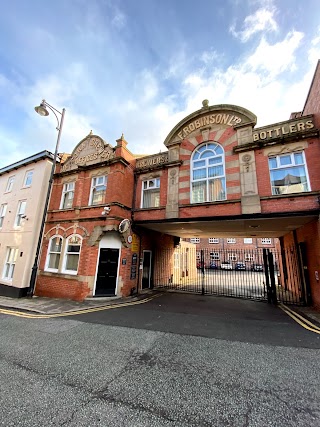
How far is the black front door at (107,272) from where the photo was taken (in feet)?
33.7

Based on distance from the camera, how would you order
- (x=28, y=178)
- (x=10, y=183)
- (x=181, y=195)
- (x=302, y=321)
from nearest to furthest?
(x=302, y=321)
(x=181, y=195)
(x=28, y=178)
(x=10, y=183)

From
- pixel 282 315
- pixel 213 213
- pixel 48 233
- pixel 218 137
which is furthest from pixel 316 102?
pixel 48 233

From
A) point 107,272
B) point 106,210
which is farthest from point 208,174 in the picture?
point 107,272

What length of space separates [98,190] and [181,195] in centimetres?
530

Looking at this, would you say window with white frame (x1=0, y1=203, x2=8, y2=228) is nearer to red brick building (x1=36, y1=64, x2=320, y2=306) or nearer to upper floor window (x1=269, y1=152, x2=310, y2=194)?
red brick building (x1=36, y1=64, x2=320, y2=306)

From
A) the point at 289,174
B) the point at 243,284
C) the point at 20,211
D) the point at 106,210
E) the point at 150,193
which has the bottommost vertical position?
the point at 243,284

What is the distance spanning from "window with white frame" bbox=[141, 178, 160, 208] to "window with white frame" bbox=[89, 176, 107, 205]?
2.43m

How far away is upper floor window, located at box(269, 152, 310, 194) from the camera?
8.20 meters

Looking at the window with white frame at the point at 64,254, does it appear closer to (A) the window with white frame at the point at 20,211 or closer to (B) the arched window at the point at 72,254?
(B) the arched window at the point at 72,254

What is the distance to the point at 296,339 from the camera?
5242 mm

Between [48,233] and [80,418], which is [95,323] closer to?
[80,418]

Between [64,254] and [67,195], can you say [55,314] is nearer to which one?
[64,254]

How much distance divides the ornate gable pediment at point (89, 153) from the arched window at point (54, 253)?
16.3 ft

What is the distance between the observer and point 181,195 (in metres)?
10.4
